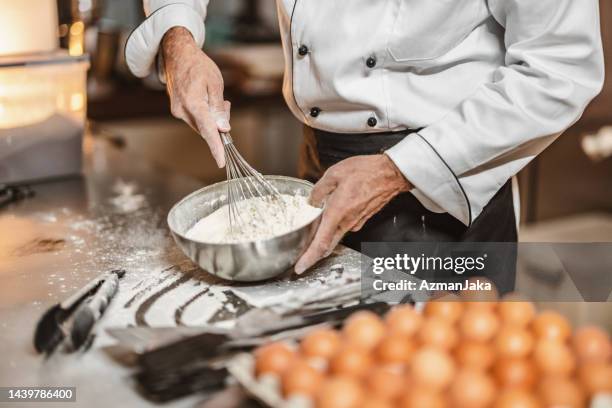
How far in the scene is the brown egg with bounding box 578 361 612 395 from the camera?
715mm

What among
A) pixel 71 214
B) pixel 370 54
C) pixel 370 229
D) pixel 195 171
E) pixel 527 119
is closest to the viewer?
pixel 527 119

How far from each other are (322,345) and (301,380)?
0.21ft

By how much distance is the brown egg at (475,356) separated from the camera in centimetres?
77

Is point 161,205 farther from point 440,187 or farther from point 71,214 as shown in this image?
point 440,187

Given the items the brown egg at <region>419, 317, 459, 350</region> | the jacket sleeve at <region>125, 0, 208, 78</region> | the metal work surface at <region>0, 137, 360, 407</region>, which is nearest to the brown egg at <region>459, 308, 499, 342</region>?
the brown egg at <region>419, 317, 459, 350</region>

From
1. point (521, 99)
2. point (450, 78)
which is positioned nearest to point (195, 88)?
point (450, 78)

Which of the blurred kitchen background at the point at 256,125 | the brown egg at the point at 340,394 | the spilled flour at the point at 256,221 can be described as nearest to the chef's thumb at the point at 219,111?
the spilled flour at the point at 256,221

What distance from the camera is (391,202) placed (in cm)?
143

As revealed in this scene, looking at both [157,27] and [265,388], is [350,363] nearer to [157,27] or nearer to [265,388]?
[265,388]

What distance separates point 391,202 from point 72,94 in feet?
3.14

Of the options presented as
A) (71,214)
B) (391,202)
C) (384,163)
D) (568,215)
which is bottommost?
(568,215)

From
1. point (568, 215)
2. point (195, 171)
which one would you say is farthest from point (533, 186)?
point (195, 171)

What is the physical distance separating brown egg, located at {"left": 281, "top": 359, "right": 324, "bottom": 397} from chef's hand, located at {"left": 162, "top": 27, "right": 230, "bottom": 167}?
1.81 feet

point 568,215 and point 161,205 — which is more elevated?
point 161,205
